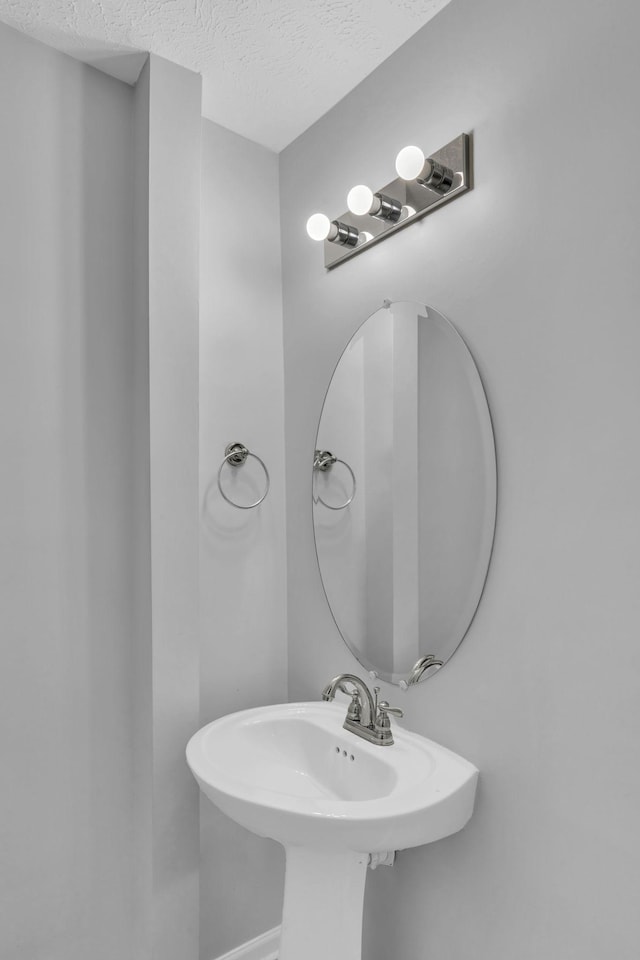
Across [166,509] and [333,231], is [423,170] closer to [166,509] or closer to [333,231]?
[333,231]

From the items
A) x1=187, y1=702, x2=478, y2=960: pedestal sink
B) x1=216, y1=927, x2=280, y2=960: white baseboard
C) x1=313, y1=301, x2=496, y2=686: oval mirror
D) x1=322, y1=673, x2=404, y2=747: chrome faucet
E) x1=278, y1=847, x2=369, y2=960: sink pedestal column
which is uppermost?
x1=313, y1=301, x2=496, y2=686: oval mirror

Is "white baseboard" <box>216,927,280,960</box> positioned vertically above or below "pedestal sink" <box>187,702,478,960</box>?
below

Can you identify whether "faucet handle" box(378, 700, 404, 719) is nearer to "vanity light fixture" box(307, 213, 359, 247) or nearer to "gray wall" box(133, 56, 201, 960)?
"gray wall" box(133, 56, 201, 960)

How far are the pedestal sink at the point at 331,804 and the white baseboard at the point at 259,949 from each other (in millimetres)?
572

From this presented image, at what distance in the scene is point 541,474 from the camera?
1.20 metres

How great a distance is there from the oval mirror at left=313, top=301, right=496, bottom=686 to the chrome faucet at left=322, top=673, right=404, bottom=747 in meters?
0.08

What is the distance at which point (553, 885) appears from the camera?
1.15m

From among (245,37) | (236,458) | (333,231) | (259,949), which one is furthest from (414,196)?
(259,949)

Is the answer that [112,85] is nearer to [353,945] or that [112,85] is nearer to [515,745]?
[515,745]

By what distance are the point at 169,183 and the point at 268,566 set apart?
3.68 feet

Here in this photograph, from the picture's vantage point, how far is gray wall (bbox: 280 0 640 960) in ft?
3.50

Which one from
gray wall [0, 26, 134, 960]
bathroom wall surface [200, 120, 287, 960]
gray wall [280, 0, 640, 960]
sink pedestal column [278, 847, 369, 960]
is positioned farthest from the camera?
bathroom wall surface [200, 120, 287, 960]

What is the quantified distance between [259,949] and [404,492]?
55.5 inches

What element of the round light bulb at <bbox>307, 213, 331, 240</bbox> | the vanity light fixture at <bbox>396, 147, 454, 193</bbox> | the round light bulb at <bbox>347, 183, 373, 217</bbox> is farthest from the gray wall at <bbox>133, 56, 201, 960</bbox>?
the vanity light fixture at <bbox>396, 147, 454, 193</bbox>
